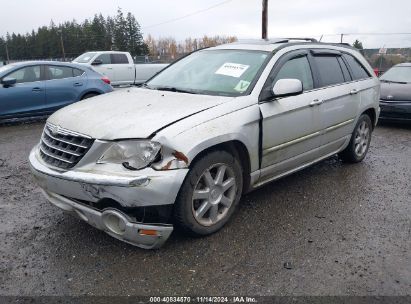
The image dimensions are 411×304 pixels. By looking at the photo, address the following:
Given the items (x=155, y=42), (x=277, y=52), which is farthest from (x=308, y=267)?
(x=155, y=42)

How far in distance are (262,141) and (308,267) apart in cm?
125

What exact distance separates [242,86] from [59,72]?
21.7ft

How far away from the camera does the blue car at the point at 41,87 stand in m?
8.35

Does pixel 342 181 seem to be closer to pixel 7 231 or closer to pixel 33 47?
pixel 7 231

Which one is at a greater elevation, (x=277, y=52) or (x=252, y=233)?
(x=277, y=52)

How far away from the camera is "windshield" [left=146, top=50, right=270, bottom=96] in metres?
3.88

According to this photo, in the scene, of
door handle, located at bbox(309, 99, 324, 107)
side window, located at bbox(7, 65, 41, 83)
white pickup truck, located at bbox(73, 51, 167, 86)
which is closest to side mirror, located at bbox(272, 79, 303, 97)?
door handle, located at bbox(309, 99, 324, 107)

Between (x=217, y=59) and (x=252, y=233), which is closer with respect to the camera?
(x=252, y=233)

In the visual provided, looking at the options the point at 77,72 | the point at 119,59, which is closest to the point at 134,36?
the point at 119,59

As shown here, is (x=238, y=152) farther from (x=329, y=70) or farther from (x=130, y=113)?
(x=329, y=70)

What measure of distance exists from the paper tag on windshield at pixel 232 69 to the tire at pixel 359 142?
2.21 m

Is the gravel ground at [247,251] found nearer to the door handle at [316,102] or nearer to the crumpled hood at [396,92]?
the door handle at [316,102]

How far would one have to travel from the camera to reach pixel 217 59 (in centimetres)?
438

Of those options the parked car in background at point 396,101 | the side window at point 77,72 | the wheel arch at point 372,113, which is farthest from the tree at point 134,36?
the wheel arch at point 372,113
